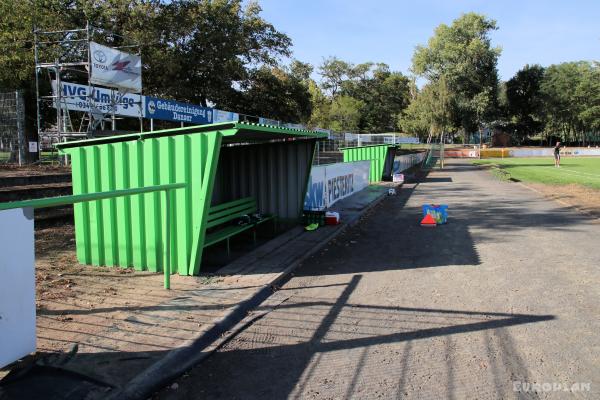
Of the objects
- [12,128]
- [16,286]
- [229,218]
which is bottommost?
[229,218]

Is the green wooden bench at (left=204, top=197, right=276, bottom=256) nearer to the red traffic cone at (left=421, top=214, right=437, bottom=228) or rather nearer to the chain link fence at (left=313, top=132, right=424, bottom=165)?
the red traffic cone at (left=421, top=214, right=437, bottom=228)

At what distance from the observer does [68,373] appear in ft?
12.2

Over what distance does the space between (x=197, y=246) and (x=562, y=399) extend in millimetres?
4701

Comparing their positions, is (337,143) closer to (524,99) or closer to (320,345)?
(320,345)

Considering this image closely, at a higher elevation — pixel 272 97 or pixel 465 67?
pixel 465 67

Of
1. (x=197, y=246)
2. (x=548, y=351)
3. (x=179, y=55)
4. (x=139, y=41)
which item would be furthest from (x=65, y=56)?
(x=548, y=351)

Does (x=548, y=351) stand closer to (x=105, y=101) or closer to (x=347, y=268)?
(x=347, y=268)

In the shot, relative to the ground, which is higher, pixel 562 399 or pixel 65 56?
pixel 65 56

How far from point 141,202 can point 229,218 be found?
6.97ft

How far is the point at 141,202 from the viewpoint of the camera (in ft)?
22.5

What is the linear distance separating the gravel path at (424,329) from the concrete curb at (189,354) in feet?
0.33

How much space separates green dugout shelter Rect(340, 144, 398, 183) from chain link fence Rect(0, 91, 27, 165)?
524 inches

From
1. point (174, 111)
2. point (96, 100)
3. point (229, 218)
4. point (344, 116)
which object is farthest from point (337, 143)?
point (344, 116)

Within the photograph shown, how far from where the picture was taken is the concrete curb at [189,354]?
11.7 ft
